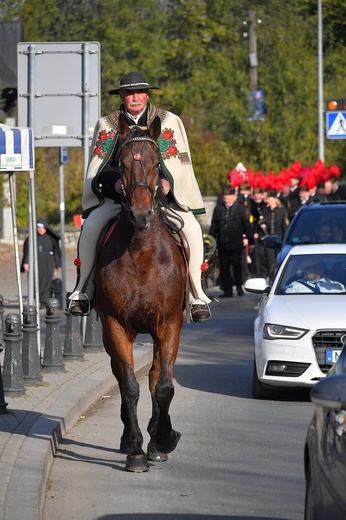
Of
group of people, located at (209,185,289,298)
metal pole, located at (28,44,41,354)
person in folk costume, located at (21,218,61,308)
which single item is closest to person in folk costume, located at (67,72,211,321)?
metal pole, located at (28,44,41,354)

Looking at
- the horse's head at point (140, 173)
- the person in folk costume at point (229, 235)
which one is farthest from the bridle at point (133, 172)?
the person in folk costume at point (229, 235)

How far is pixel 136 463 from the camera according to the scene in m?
9.27

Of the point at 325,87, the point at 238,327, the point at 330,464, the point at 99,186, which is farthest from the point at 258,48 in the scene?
the point at 330,464

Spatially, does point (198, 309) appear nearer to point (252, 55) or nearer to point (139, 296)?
point (139, 296)

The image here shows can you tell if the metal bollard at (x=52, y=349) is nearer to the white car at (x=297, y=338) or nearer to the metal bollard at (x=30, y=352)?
the metal bollard at (x=30, y=352)

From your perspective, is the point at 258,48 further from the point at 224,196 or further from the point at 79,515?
the point at 79,515

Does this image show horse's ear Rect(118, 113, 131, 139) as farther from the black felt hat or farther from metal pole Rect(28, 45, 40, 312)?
metal pole Rect(28, 45, 40, 312)

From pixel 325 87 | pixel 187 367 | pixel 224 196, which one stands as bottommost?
pixel 187 367

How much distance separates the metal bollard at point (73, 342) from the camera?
48.8 feet

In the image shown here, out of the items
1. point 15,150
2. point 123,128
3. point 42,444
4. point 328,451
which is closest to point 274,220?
point 15,150

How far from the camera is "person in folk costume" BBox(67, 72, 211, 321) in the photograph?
31.8 feet

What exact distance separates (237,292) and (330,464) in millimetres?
20256

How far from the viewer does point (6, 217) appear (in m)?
42.0

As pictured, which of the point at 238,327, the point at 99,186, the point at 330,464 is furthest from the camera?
the point at 238,327
